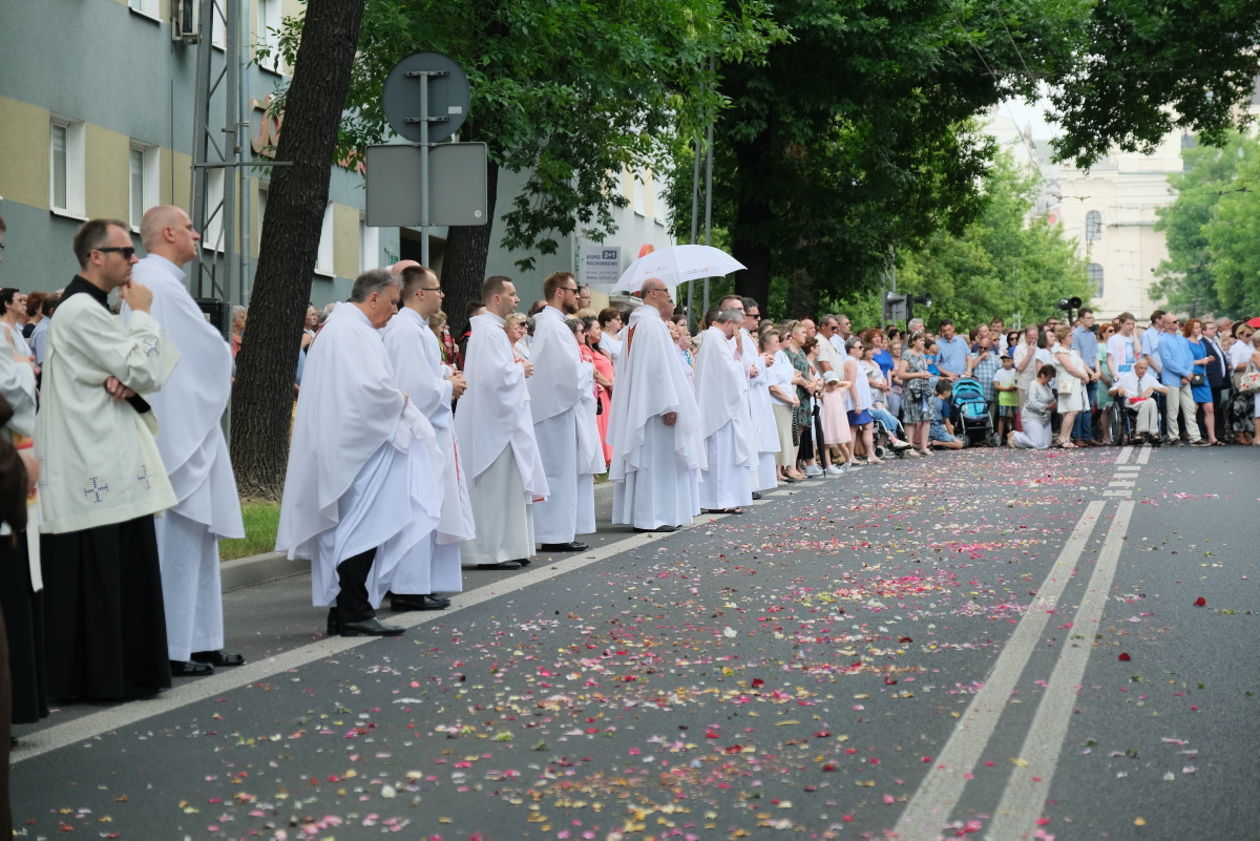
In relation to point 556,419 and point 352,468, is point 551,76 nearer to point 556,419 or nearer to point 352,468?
point 556,419

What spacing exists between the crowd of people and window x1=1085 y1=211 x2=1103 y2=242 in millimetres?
127432

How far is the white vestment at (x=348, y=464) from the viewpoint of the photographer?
9.43 meters

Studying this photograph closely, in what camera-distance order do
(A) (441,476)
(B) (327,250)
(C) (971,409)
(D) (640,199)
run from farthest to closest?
(D) (640,199) → (B) (327,250) → (C) (971,409) → (A) (441,476)

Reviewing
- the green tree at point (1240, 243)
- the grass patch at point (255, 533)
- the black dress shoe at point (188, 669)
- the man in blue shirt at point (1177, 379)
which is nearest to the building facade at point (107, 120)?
the grass patch at point (255, 533)

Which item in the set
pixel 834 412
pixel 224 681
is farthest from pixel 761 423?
pixel 224 681

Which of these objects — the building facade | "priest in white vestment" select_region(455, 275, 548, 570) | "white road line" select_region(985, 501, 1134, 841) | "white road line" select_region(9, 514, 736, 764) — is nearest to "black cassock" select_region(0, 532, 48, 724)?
"white road line" select_region(9, 514, 736, 764)

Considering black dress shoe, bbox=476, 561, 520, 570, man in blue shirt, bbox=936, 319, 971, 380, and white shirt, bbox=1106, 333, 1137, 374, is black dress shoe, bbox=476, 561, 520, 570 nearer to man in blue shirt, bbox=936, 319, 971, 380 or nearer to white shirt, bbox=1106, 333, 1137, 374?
white shirt, bbox=1106, 333, 1137, 374

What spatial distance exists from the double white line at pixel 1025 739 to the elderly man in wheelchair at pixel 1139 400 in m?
18.2

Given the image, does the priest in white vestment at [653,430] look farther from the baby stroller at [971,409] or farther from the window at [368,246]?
the window at [368,246]

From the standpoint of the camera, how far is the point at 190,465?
27.5 ft

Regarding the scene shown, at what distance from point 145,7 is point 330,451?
1810 cm

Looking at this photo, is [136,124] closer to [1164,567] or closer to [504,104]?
[504,104]

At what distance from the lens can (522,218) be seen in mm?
30281

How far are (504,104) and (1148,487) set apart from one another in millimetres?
7575
